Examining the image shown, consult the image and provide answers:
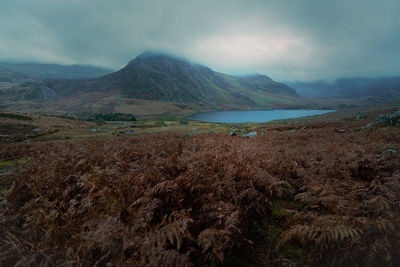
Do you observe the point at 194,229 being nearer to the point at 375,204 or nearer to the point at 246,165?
the point at 246,165

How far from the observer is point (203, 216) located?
3.23m

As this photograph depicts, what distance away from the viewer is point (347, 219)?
8.94 feet

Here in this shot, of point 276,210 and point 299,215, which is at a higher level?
point 299,215

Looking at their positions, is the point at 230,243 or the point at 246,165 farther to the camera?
the point at 246,165

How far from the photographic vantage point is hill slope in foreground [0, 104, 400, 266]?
2318 mm

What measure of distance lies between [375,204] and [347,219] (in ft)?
2.30

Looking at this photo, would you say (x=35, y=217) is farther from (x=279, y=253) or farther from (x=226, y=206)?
(x=279, y=253)

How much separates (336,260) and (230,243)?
1.52m

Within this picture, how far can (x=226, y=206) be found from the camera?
3.19 meters

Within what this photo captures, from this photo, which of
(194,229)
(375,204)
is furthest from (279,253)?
(375,204)

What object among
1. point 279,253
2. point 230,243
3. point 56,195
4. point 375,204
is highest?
point 375,204

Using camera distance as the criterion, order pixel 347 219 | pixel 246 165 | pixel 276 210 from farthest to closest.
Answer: pixel 246 165
pixel 276 210
pixel 347 219

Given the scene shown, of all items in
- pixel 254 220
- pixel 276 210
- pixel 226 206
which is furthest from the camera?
pixel 276 210

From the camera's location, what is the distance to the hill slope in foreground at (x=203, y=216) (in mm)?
2318
